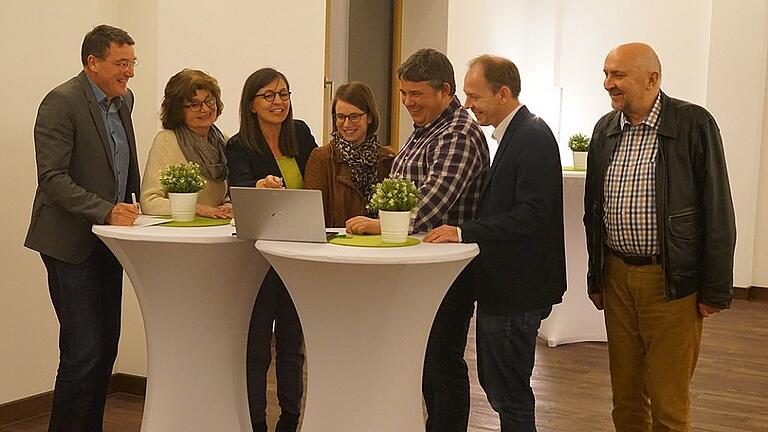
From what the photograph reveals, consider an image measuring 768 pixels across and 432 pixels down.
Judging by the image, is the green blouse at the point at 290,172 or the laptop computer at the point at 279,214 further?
the green blouse at the point at 290,172

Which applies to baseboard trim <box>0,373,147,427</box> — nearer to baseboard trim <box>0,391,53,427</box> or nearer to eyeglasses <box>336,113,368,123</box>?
baseboard trim <box>0,391,53,427</box>

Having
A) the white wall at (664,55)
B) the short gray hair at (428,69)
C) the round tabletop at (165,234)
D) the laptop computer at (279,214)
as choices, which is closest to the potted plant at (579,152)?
the white wall at (664,55)

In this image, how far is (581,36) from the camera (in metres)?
9.30

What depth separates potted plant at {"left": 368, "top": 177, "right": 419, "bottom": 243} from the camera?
3193mm

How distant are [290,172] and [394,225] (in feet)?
3.06

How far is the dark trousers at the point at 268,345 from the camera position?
4133 mm

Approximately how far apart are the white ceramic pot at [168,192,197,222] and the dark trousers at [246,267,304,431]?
1.76 feet

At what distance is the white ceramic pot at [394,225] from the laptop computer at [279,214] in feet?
0.66

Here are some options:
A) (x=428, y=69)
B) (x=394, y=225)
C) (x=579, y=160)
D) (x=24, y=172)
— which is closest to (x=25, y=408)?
(x=24, y=172)

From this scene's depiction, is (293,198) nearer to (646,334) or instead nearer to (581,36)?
(646,334)

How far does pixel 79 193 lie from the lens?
11.8 ft

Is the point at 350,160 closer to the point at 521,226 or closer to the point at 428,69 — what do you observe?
the point at 428,69

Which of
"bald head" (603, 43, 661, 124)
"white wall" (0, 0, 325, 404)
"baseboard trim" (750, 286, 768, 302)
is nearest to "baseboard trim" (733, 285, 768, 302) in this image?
"baseboard trim" (750, 286, 768, 302)

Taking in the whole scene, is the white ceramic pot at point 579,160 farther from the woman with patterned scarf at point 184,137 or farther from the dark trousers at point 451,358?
the woman with patterned scarf at point 184,137
